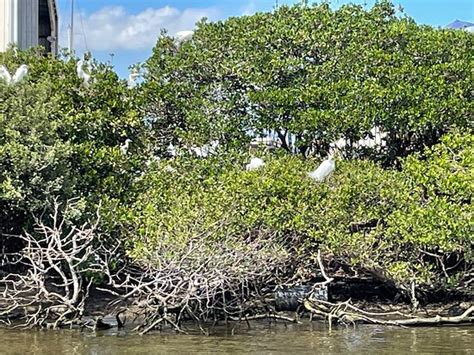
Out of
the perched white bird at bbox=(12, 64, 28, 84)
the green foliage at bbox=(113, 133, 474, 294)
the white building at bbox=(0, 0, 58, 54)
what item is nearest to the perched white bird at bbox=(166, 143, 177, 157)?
the green foliage at bbox=(113, 133, 474, 294)

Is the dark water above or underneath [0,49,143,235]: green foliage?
underneath

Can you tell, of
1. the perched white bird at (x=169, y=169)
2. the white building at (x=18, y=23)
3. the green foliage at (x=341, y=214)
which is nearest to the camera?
the green foliage at (x=341, y=214)

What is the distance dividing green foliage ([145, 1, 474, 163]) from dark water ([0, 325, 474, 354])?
5.74 meters

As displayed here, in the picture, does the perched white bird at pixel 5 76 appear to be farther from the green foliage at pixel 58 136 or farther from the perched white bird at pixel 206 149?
the perched white bird at pixel 206 149

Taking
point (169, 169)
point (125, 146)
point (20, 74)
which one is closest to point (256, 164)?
point (169, 169)

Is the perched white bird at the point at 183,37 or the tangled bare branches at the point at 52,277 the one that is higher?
the perched white bird at the point at 183,37

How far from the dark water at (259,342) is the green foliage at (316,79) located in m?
5.74

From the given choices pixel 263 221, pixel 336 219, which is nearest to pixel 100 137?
pixel 263 221

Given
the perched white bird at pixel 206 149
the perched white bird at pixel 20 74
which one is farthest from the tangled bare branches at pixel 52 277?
the perched white bird at pixel 206 149

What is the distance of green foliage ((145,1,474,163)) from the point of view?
19.1 meters

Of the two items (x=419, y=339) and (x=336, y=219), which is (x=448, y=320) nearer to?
(x=419, y=339)

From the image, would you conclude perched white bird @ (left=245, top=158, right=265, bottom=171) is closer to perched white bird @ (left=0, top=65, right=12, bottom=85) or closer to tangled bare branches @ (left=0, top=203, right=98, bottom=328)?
→ tangled bare branches @ (left=0, top=203, right=98, bottom=328)

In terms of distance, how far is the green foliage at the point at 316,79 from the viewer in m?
19.1

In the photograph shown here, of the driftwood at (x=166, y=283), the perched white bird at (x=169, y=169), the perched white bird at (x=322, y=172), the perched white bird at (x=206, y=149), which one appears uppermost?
the perched white bird at (x=206, y=149)
